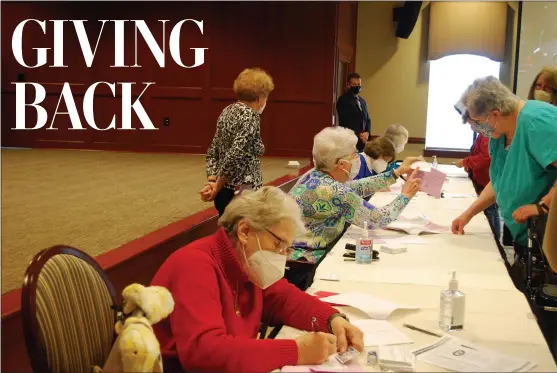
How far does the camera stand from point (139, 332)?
1.37 metres

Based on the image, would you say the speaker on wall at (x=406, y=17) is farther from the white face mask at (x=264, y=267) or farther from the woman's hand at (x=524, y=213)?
the white face mask at (x=264, y=267)

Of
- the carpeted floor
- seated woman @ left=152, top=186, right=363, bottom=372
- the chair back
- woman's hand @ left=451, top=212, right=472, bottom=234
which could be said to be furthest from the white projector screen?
the chair back

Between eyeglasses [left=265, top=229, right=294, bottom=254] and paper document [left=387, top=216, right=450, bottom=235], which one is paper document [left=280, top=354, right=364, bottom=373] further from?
paper document [left=387, top=216, right=450, bottom=235]

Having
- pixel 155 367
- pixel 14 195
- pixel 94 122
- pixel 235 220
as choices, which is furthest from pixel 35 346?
pixel 94 122

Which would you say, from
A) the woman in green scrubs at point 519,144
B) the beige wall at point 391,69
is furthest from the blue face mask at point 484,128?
the beige wall at point 391,69

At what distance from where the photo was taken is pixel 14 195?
5707 millimetres

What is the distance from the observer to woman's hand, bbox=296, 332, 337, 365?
1.64 m

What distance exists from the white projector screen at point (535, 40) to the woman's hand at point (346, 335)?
28.1ft

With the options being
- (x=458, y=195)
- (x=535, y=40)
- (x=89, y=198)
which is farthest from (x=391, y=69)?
(x=89, y=198)

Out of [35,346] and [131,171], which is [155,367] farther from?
[131,171]

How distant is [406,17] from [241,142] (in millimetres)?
7738

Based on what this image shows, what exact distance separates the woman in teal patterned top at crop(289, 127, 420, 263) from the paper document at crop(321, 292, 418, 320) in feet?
2.87

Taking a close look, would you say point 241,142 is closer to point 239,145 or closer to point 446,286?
point 239,145

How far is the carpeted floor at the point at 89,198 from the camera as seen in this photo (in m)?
3.97
